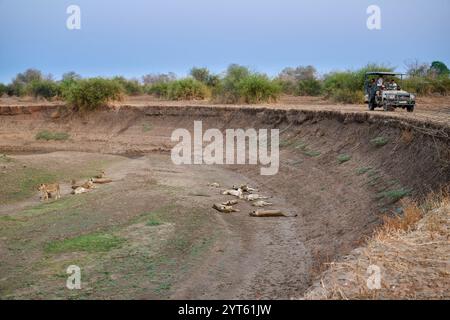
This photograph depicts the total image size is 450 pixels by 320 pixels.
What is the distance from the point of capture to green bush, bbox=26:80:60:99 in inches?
2196

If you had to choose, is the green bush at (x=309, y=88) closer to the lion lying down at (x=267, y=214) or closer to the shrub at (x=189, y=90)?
the shrub at (x=189, y=90)

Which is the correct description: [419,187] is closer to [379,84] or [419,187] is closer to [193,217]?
[193,217]

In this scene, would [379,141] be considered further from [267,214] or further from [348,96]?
[348,96]

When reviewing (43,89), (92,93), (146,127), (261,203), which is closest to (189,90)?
(92,93)

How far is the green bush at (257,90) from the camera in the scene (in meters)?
41.1

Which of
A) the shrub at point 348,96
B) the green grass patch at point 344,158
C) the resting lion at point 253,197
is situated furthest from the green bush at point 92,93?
the green grass patch at point 344,158

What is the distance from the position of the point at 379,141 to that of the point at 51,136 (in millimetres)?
27241

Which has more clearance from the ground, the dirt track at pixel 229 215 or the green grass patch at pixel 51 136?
the green grass patch at pixel 51 136

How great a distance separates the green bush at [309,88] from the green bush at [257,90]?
38.7 ft

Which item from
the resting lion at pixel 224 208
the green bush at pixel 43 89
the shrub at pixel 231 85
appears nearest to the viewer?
the resting lion at pixel 224 208

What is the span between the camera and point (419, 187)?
47.5 feet

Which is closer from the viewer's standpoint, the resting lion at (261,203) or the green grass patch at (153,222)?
the green grass patch at (153,222)

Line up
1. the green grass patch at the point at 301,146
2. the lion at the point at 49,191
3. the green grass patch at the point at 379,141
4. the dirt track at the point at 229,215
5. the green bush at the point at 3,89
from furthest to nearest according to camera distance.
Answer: the green bush at the point at 3,89
the green grass patch at the point at 301,146
the lion at the point at 49,191
the green grass patch at the point at 379,141
the dirt track at the point at 229,215

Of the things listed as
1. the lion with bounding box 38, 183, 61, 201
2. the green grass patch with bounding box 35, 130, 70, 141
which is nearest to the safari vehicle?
the lion with bounding box 38, 183, 61, 201
